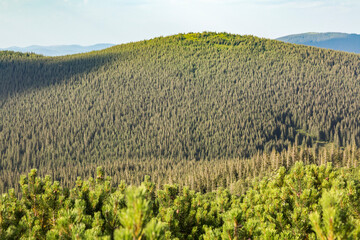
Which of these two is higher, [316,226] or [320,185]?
[316,226]

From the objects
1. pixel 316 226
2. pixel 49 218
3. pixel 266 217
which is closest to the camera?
pixel 316 226

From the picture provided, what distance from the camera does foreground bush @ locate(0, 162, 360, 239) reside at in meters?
6.28

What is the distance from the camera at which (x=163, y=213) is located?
18125mm

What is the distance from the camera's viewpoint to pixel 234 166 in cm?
12269

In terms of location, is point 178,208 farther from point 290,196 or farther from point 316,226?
point 316,226

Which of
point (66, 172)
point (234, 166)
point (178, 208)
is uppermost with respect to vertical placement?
point (178, 208)

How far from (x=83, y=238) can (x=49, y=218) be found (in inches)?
321

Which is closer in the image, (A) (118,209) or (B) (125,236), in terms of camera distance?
(B) (125,236)

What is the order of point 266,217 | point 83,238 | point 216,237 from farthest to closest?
1. point 266,217
2. point 216,237
3. point 83,238

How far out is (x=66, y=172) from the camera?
7613 inches

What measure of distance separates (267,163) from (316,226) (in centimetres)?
11413

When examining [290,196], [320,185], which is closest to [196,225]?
[290,196]

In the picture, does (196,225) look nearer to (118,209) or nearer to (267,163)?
(118,209)

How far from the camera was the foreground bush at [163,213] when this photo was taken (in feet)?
20.6
